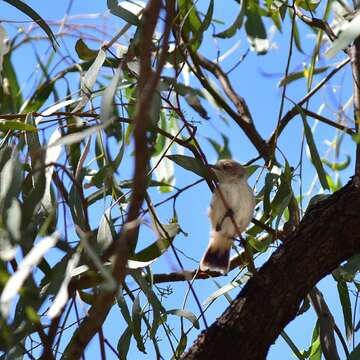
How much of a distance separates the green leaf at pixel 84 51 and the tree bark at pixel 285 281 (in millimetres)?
1303

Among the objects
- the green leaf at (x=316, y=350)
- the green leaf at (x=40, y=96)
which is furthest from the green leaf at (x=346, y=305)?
the green leaf at (x=40, y=96)

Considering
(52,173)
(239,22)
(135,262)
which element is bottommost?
(135,262)

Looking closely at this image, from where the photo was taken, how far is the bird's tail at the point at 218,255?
3.31 m

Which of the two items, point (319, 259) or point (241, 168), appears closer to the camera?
point (319, 259)

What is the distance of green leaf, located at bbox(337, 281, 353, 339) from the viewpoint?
3.18 m

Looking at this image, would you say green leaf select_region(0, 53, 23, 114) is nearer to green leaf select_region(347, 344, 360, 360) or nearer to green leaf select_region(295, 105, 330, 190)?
green leaf select_region(295, 105, 330, 190)

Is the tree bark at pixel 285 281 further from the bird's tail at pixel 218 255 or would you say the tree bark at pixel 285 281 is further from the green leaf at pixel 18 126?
the green leaf at pixel 18 126

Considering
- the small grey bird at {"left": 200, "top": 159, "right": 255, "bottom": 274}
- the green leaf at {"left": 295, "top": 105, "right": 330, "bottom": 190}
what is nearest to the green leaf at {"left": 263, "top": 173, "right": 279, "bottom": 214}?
the small grey bird at {"left": 200, "top": 159, "right": 255, "bottom": 274}

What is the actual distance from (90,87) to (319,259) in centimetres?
104

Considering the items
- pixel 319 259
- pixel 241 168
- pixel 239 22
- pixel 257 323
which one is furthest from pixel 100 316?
pixel 239 22

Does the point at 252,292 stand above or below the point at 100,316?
above

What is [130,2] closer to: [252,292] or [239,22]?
[239,22]

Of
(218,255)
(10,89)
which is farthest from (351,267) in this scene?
(10,89)

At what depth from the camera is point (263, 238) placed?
12.0 ft
